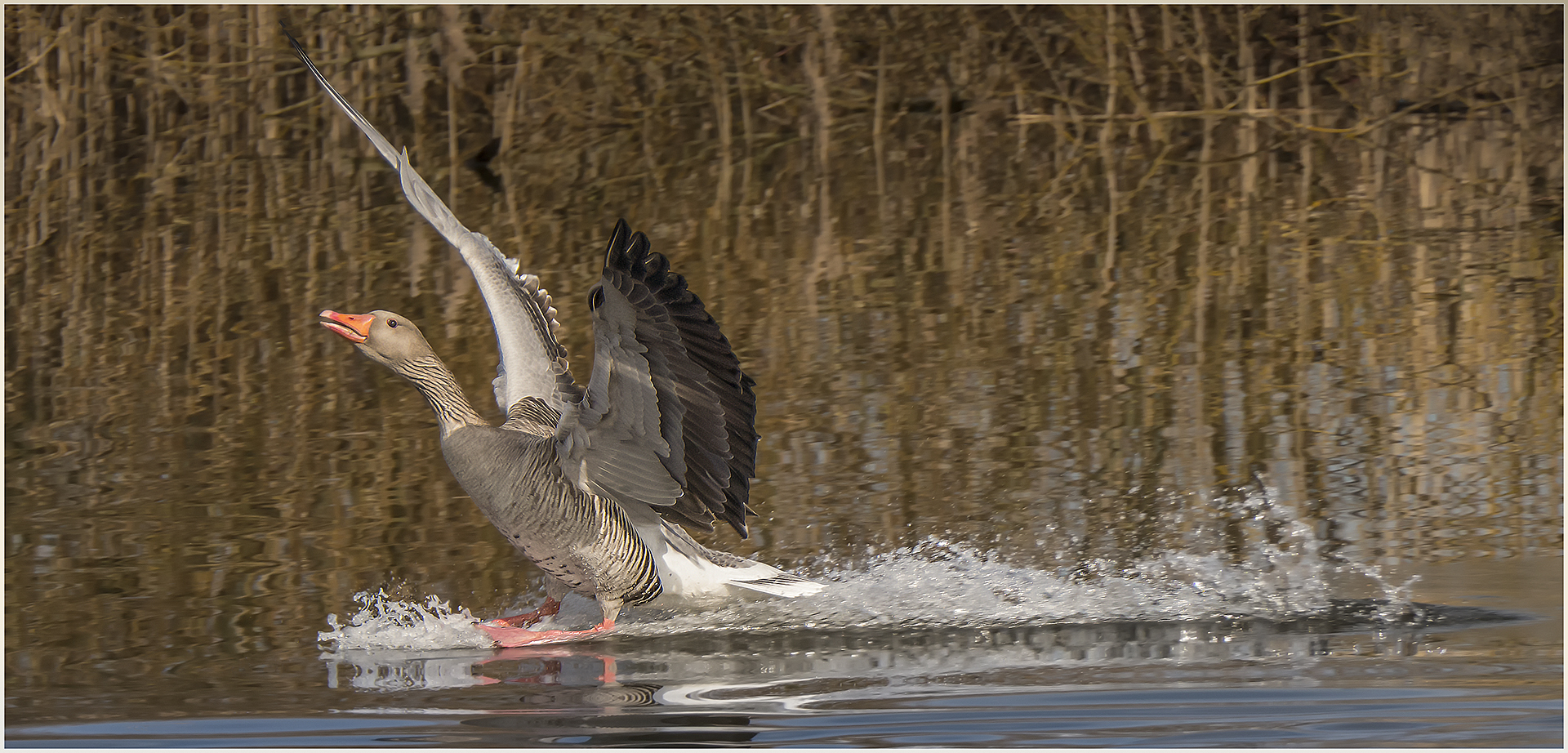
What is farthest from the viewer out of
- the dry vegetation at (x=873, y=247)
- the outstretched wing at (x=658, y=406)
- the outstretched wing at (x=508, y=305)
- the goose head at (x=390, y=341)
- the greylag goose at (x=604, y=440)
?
the dry vegetation at (x=873, y=247)

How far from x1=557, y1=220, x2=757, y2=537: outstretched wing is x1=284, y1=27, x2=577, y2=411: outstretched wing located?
342 mm

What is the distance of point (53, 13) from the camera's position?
17.5m

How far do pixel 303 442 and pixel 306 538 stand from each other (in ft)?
4.35

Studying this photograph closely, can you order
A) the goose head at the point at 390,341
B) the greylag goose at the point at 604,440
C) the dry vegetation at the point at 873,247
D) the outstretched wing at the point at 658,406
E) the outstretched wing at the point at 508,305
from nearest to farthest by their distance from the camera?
the outstretched wing at the point at 658,406
the greylag goose at the point at 604,440
the goose head at the point at 390,341
the outstretched wing at the point at 508,305
the dry vegetation at the point at 873,247

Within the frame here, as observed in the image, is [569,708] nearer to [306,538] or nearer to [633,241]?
[633,241]

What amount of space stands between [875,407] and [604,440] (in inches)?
103

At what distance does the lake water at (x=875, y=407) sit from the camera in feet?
16.1

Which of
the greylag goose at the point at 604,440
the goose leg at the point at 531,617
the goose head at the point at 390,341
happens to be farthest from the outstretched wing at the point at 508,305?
the goose leg at the point at 531,617

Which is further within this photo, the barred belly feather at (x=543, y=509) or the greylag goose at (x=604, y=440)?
the barred belly feather at (x=543, y=509)

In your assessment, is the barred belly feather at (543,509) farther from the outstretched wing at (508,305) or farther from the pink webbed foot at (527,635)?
the outstretched wing at (508,305)

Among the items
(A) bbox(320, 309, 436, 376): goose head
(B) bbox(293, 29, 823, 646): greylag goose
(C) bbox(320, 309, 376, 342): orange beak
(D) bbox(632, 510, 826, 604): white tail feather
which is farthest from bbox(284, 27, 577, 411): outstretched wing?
(D) bbox(632, 510, 826, 604): white tail feather

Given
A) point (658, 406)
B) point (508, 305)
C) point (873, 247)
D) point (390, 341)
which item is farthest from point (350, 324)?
point (873, 247)

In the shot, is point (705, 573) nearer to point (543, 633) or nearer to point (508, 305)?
point (543, 633)

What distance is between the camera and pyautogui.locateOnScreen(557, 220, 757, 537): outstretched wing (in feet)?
15.9
